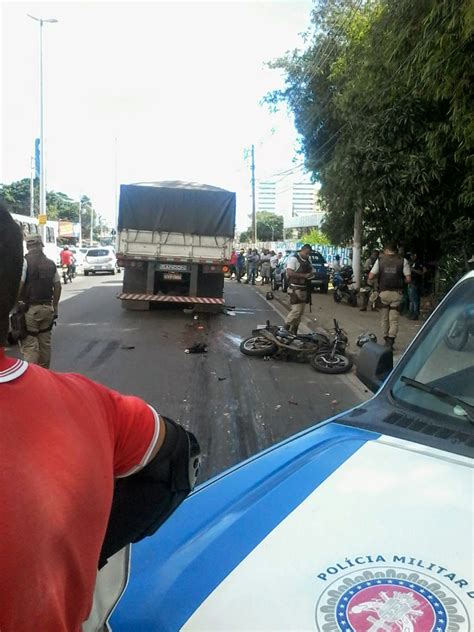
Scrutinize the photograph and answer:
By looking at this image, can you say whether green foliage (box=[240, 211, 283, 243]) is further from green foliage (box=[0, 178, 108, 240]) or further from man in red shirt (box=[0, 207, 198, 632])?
man in red shirt (box=[0, 207, 198, 632])

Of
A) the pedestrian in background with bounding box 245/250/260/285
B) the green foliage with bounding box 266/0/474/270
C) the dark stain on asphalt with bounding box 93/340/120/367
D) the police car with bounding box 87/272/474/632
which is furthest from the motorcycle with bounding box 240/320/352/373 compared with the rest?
→ the pedestrian in background with bounding box 245/250/260/285

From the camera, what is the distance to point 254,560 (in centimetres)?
153

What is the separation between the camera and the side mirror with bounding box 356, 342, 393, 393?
265 cm

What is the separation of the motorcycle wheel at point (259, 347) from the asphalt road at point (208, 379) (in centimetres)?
15

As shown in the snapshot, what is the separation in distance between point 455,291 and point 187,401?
4671 millimetres

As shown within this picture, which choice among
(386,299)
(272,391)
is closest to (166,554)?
(272,391)

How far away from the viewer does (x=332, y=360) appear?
876 cm

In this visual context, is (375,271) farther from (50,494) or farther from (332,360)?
(50,494)

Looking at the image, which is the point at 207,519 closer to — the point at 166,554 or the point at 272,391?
the point at 166,554

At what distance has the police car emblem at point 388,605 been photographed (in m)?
1.26

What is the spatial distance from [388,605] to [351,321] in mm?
13434

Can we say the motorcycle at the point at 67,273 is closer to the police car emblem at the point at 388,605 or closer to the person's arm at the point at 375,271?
the person's arm at the point at 375,271

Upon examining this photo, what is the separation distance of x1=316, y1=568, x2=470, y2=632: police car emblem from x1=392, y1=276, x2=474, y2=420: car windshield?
40.5 inches

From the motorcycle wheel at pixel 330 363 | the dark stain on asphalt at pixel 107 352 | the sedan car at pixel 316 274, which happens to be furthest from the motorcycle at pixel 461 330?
the sedan car at pixel 316 274
